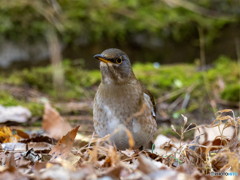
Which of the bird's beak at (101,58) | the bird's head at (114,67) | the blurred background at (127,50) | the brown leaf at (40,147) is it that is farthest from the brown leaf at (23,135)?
the bird's beak at (101,58)

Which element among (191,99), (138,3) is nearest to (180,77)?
(191,99)

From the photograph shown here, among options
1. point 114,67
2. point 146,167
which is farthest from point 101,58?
point 146,167

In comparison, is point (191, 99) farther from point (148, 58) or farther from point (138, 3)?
point (138, 3)

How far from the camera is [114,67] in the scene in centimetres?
281

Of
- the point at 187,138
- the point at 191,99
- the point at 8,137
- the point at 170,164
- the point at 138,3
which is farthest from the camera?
the point at 138,3

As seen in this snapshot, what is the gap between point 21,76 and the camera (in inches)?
200

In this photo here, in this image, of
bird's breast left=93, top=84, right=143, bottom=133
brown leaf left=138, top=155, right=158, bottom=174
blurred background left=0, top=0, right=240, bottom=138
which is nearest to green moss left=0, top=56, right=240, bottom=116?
blurred background left=0, top=0, right=240, bottom=138

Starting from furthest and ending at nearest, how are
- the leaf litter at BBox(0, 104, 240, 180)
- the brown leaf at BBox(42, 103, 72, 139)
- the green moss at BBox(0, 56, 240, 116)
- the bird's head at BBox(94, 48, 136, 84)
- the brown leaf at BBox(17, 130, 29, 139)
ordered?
1. the green moss at BBox(0, 56, 240, 116)
2. the brown leaf at BBox(42, 103, 72, 139)
3. the brown leaf at BBox(17, 130, 29, 139)
4. the bird's head at BBox(94, 48, 136, 84)
5. the leaf litter at BBox(0, 104, 240, 180)

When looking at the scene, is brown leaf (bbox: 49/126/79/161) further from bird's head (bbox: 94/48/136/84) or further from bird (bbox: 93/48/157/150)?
bird's head (bbox: 94/48/136/84)

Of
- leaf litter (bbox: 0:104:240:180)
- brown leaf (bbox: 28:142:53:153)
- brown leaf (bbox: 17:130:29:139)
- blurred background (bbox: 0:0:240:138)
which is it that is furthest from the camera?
blurred background (bbox: 0:0:240:138)

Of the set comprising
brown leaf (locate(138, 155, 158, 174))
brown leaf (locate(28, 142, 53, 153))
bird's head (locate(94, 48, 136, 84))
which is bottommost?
brown leaf (locate(28, 142, 53, 153))

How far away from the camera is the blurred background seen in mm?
4492

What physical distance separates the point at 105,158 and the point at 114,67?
108cm

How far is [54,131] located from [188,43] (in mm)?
5300
